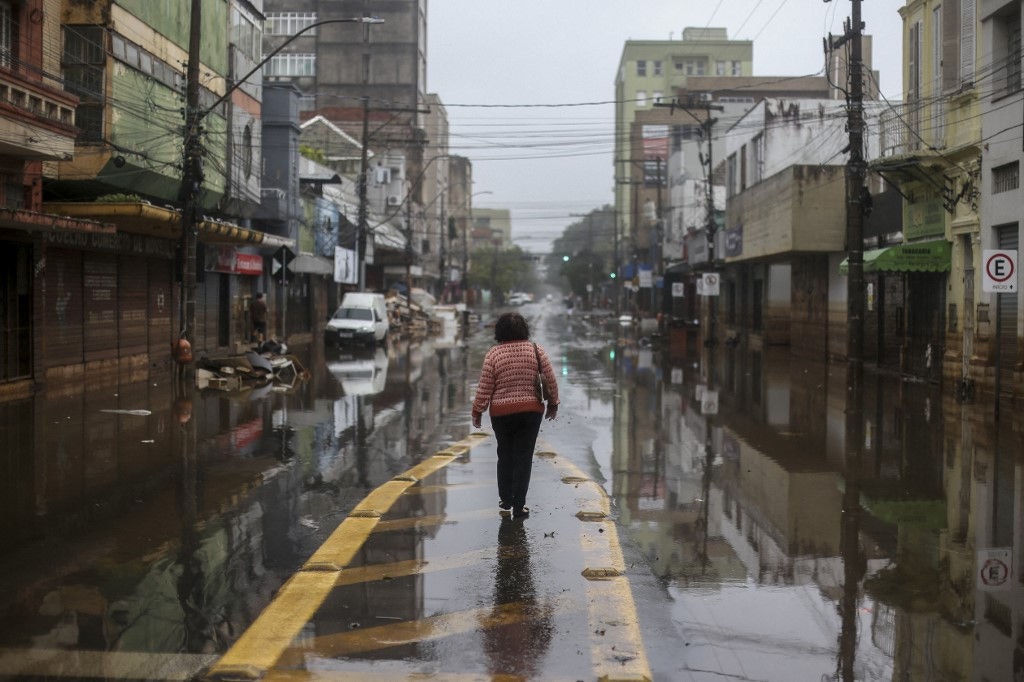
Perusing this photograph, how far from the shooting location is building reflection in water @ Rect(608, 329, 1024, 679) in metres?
6.02

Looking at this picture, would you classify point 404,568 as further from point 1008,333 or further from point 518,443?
point 1008,333

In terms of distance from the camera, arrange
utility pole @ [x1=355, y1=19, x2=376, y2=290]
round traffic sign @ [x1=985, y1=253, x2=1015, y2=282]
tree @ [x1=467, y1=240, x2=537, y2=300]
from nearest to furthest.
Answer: round traffic sign @ [x1=985, y1=253, x2=1015, y2=282] < utility pole @ [x1=355, y1=19, x2=376, y2=290] < tree @ [x1=467, y1=240, x2=537, y2=300]

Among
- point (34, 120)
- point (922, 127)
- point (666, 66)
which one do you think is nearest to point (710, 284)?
point (922, 127)

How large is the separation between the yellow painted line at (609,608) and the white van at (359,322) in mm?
33040

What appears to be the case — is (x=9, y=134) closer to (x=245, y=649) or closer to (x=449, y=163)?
(x=245, y=649)

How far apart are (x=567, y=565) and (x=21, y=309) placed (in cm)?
1616

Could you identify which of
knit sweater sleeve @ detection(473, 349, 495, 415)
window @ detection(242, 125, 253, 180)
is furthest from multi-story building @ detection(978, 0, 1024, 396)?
window @ detection(242, 125, 253, 180)

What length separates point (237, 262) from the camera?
37125 mm

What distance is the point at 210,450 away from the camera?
13742mm

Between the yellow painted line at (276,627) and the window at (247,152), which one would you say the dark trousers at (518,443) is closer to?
the yellow painted line at (276,627)

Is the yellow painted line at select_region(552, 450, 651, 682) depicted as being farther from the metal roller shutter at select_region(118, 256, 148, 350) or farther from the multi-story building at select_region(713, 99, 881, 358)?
the multi-story building at select_region(713, 99, 881, 358)

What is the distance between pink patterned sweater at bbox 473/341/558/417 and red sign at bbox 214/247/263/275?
2693 cm

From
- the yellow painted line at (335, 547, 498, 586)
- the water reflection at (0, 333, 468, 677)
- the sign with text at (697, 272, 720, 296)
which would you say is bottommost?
the yellow painted line at (335, 547, 498, 586)

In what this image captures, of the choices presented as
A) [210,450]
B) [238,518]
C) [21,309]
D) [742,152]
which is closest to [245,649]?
[238,518]
